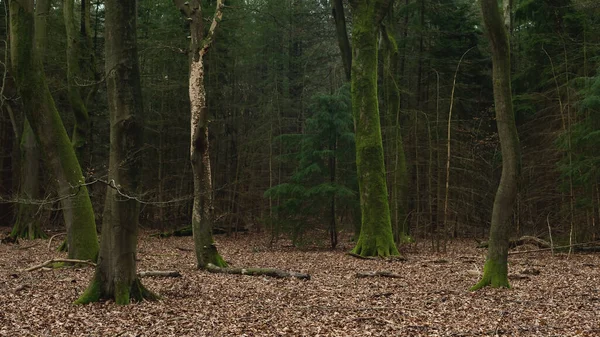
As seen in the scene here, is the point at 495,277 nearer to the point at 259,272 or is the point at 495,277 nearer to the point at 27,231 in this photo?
the point at 259,272

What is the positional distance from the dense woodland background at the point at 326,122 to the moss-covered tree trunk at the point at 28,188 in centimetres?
54

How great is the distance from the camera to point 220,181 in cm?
2470

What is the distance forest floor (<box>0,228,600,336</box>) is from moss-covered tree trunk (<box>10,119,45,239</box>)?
16.2ft

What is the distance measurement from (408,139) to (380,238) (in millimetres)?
6981

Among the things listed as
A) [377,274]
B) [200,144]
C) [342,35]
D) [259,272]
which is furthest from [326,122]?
[259,272]

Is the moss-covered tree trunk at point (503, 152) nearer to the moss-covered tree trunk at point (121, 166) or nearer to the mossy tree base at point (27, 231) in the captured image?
the moss-covered tree trunk at point (121, 166)

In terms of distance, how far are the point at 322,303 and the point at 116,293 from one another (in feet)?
9.76

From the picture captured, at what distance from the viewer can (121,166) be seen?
26.5 ft

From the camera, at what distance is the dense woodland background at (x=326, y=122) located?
17.4 meters

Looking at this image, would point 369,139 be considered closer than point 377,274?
No

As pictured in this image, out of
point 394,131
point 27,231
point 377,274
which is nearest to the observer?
point 377,274

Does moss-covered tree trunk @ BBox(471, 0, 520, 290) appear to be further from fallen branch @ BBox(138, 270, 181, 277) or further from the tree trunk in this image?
the tree trunk

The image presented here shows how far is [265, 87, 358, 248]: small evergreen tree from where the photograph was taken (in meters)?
17.3

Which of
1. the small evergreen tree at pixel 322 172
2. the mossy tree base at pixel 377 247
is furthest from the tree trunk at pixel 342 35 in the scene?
the mossy tree base at pixel 377 247
